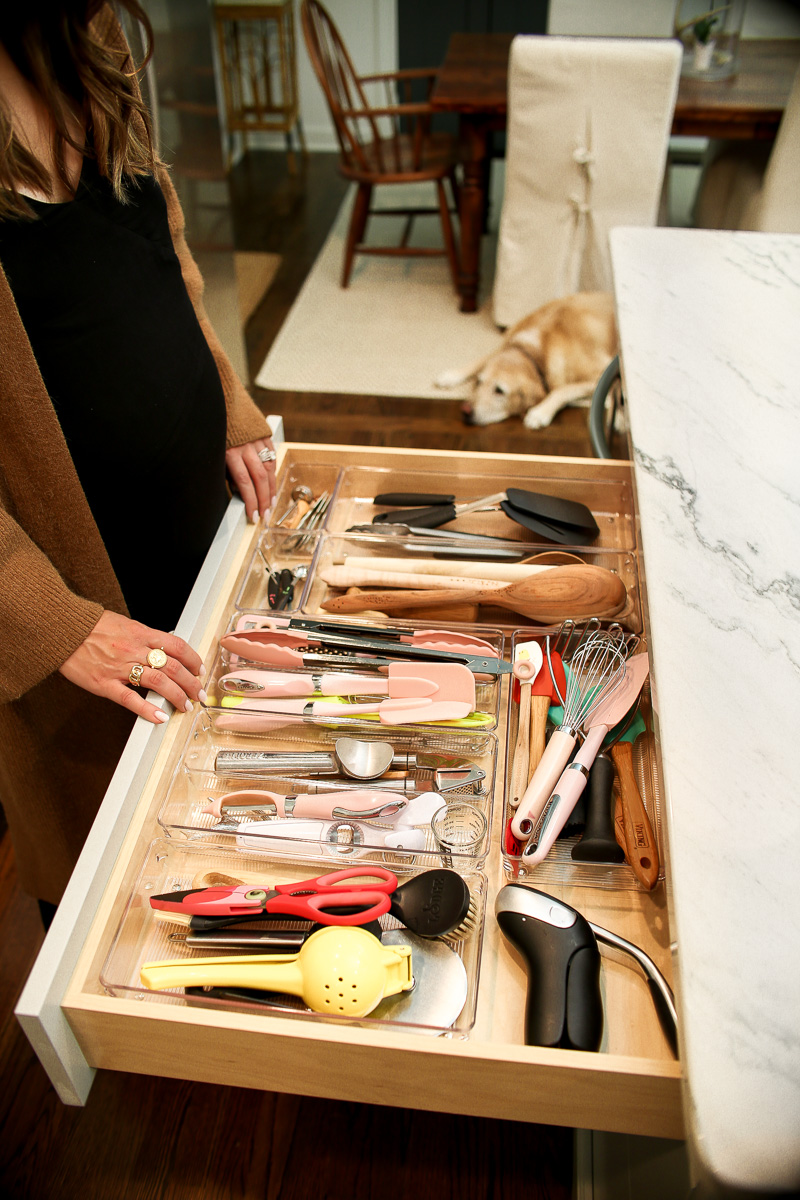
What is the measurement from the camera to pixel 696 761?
616 mm

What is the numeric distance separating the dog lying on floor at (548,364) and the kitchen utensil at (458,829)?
2.09 metres

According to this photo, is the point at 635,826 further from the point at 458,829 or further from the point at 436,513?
the point at 436,513

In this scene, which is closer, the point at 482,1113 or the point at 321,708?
the point at 482,1113

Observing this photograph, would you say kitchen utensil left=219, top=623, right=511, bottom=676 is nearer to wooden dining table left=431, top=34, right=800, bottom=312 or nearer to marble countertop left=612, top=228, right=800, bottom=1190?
marble countertop left=612, top=228, right=800, bottom=1190

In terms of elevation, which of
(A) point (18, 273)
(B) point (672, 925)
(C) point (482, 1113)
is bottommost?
(C) point (482, 1113)

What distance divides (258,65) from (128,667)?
15.1 feet

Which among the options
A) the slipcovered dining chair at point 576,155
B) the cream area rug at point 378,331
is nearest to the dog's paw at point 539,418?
the cream area rug at point 378,331

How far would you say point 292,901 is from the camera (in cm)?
68

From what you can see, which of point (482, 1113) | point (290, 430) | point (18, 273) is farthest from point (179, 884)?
point (290, 430)

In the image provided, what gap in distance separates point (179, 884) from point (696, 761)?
460mm

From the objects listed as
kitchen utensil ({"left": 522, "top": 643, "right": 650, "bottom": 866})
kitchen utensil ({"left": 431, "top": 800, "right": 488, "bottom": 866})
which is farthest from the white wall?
kitchen utensil ({"left": 431, "top": 800, "right": 488, "bottom": 866})

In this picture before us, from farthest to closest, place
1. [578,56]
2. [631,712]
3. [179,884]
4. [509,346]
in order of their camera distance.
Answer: [509,346], [578,56], [631,712], [179,884]

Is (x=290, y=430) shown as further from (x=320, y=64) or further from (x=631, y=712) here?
(x=631, y=712)

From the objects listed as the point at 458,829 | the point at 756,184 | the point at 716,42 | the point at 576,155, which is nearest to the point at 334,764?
the point at 458,829
